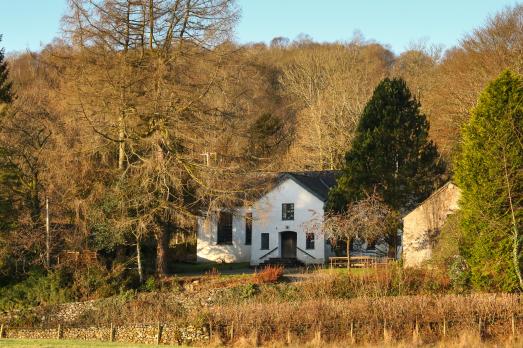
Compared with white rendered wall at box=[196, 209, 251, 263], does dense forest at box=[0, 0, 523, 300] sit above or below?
above

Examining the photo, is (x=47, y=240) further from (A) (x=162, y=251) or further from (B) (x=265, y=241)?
(B) (x=265, y=241)

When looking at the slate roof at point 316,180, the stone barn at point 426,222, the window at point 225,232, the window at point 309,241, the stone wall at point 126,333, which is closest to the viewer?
the stone wall at point 126,333

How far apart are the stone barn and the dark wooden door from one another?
867cm

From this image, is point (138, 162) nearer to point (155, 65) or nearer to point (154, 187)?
point (154, 187)

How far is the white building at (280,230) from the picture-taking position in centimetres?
4153

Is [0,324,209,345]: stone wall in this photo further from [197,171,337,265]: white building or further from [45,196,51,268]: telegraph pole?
[197,171,337,265]: white building

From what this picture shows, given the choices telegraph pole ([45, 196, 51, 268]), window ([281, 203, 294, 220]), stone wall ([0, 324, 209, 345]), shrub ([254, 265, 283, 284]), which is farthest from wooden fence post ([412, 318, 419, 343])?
window ([281, 203, 294, 220])

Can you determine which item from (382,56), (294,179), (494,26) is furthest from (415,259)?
(382,56)

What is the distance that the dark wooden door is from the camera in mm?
42831

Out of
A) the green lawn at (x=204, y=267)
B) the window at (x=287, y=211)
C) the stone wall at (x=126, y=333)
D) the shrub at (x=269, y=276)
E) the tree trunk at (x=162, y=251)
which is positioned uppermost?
the window at (x=287, y=211)

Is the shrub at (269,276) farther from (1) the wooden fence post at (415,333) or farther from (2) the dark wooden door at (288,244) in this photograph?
(2) the dark wooden door at (288,244)

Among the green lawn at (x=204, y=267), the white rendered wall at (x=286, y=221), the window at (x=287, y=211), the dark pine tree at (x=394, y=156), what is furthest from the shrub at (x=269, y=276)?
the window at (x=287, y=211)

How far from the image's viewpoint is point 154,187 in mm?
33344

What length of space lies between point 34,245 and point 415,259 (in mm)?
17192
